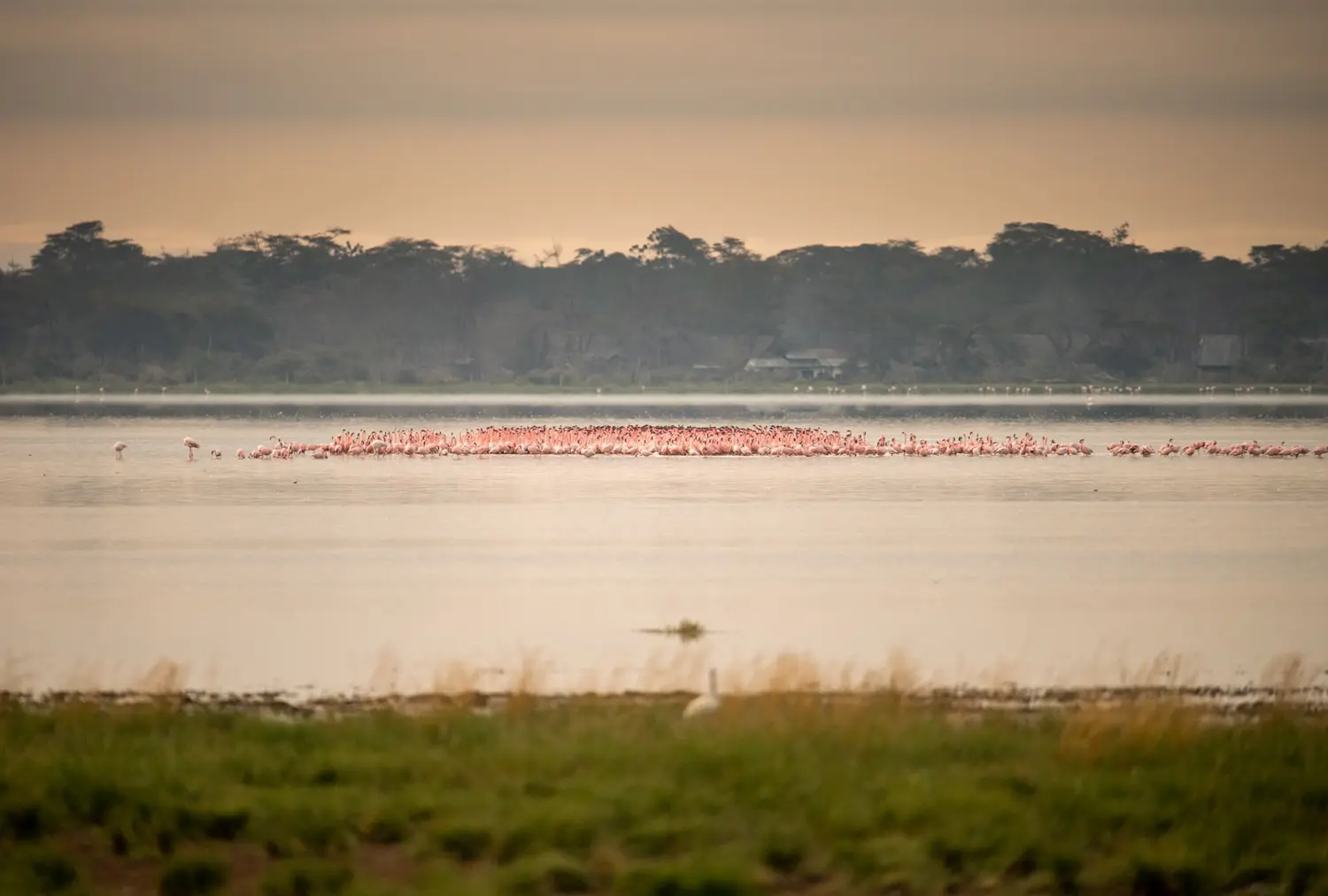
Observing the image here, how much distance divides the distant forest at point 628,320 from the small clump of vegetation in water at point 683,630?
161m

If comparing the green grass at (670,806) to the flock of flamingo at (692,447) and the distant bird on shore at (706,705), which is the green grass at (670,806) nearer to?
the distant bird on shore at (706,705)

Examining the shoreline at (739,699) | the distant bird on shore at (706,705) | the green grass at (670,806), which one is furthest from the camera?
the shoreline at (739,699)

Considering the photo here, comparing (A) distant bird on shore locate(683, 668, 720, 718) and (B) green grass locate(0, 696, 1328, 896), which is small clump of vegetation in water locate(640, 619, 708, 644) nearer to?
(A) distant bird on shore locate(683, 668, 720, 718)

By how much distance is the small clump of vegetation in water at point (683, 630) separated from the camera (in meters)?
18.3

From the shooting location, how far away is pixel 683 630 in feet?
61.1

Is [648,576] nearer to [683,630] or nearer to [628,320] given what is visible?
[683,630]

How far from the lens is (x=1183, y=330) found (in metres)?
188

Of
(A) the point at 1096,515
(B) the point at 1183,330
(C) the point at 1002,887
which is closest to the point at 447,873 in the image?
(C) the point at 1002,887

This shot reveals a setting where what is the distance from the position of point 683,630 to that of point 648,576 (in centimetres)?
494

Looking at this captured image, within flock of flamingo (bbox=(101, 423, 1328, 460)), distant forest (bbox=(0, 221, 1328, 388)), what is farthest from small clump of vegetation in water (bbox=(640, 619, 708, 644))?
distant forest (bbox=(0, 221, 1328, 388))

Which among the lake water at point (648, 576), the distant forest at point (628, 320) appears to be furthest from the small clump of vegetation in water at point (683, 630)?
the distant forest at point (628, 320)

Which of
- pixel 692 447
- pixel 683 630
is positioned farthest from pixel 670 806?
pixel 692 447

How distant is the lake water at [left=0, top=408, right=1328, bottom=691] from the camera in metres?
16.9

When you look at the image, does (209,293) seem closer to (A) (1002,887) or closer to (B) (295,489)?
(B) (295,489)
